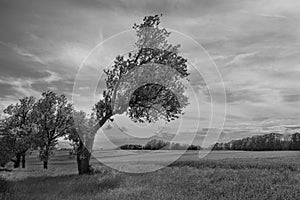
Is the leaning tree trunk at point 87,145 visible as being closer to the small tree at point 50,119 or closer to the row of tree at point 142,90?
the row of tree at point 142,90

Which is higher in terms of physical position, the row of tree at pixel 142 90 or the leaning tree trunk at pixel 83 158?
the row of tree at pixel 142 90

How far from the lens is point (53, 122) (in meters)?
51.0

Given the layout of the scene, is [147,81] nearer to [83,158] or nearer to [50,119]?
[83,158]

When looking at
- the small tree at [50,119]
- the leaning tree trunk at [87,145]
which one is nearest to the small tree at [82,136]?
the leaning tree trunk at [87,145]

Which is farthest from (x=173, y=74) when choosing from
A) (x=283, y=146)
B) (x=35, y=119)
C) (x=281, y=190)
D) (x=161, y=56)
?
(x=283, y=146)

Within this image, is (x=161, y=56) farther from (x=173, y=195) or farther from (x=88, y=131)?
(x=173, y=195)

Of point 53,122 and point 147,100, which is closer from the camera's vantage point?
point 147,100

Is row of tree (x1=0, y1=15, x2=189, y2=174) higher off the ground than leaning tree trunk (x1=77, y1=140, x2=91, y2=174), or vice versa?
row of tree (x1=0, y1=15, x2=189, y2=174)

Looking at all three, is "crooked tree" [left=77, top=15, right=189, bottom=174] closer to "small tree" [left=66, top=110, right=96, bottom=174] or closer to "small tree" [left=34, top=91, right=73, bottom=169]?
"small tree" [left=66, top=110, right=96, bottom=174]

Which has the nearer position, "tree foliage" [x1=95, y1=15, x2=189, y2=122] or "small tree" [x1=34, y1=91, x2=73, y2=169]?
"tree foliage" [x1=95, y1=15, x2=189, y2=122]

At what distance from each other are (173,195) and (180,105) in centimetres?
1183

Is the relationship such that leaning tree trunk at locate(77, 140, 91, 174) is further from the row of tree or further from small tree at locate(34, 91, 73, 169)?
small tree at locate(34, 91, 73, 169)

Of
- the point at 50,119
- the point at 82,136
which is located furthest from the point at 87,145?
the point at 50,119

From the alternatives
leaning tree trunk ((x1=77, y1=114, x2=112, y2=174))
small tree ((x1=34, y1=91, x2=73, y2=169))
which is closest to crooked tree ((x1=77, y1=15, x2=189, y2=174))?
leaning tree trunk ((x1=77, y1=114, x2=112, y2=174))
